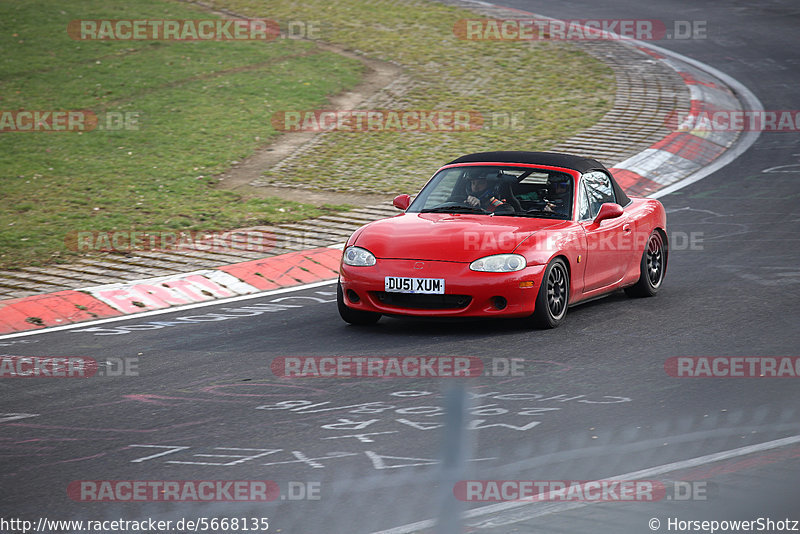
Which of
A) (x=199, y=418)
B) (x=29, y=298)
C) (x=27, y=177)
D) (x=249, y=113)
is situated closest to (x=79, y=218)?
(x=27, y=177)

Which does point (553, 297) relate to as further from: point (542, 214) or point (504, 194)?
point (504, 194)

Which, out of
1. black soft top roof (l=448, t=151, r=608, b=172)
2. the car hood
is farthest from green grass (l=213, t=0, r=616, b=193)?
the car hood

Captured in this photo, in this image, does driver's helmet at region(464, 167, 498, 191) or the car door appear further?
driver's helmet at region(464, 167, 498, 191)

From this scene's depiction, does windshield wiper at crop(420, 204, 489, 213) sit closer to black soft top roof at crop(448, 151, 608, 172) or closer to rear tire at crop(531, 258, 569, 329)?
black soft top roof at crop(448, 151, 608, 172)

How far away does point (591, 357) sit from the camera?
26.5 feet

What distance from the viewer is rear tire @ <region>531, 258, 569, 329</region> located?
879 centimetres

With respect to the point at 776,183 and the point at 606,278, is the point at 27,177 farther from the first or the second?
the point at 776,183

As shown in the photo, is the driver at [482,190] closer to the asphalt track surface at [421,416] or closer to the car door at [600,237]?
the car door at [600,237]

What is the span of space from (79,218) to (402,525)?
31.9 ft

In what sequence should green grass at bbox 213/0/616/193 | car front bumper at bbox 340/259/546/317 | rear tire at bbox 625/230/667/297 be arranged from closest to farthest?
car front bumper at bbox 340/259/546/317
rear tire at bbox 625/230/667/297
green grass at bbox 213/0/616/193

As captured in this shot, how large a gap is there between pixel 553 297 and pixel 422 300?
3.72 ft

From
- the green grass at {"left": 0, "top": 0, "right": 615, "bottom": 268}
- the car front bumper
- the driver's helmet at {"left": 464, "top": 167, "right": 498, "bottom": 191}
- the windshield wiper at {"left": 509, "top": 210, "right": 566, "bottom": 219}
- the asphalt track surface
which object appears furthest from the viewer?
the green grass at {"left": 0, "top": 0, "right": 615, "bottom": 268}

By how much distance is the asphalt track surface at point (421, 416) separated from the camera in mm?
5184

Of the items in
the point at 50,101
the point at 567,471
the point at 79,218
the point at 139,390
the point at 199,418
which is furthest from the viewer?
the point at 50,101
